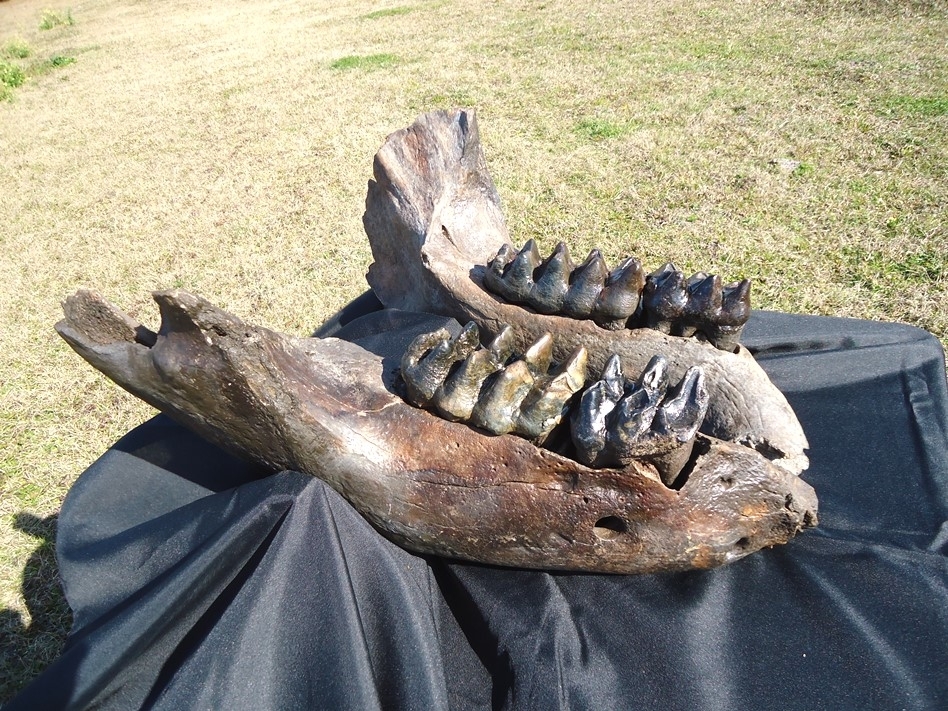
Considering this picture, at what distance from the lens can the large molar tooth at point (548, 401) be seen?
1451mm

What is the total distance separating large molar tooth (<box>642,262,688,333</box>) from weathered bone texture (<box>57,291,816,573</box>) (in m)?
0.32

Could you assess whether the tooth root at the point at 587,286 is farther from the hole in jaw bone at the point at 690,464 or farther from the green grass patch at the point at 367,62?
the green grass patch at the point at 367,62

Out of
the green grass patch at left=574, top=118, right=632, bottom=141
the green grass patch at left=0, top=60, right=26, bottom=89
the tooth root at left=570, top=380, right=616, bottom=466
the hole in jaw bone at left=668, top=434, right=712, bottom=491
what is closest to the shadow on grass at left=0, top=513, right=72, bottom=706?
the tooth root at left=570, top=380, right=616, bottom=466

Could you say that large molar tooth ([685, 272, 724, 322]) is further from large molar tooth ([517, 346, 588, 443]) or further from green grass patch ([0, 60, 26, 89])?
green grass patch ([0, 60, 26, 89])

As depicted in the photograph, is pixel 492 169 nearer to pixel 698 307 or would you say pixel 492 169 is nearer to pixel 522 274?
pixel 522 274

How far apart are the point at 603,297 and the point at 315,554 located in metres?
0.94

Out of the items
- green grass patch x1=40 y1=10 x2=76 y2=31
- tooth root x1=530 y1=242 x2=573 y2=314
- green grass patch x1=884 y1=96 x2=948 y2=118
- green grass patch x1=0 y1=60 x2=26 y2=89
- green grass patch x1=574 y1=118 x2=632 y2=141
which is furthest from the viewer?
green grass patch x1=40 y1=10 x2=76 y2=31

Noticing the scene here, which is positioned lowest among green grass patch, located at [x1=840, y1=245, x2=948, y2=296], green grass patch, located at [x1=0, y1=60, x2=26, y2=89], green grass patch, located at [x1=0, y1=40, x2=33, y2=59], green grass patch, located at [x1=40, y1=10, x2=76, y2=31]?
green grass patch, located at [x1=840, y1=245, x2=948, y2=296]

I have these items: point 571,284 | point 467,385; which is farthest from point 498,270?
point 467,385

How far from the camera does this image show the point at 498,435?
4.94 ft

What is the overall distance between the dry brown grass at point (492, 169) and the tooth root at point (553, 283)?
194 cm

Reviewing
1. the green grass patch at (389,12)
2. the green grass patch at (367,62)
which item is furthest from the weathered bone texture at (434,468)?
the green grass patch at (389,12)

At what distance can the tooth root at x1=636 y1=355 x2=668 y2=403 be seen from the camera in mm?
1391

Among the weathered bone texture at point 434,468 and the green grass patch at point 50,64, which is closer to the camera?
the weathered bone texture at point 434,468
